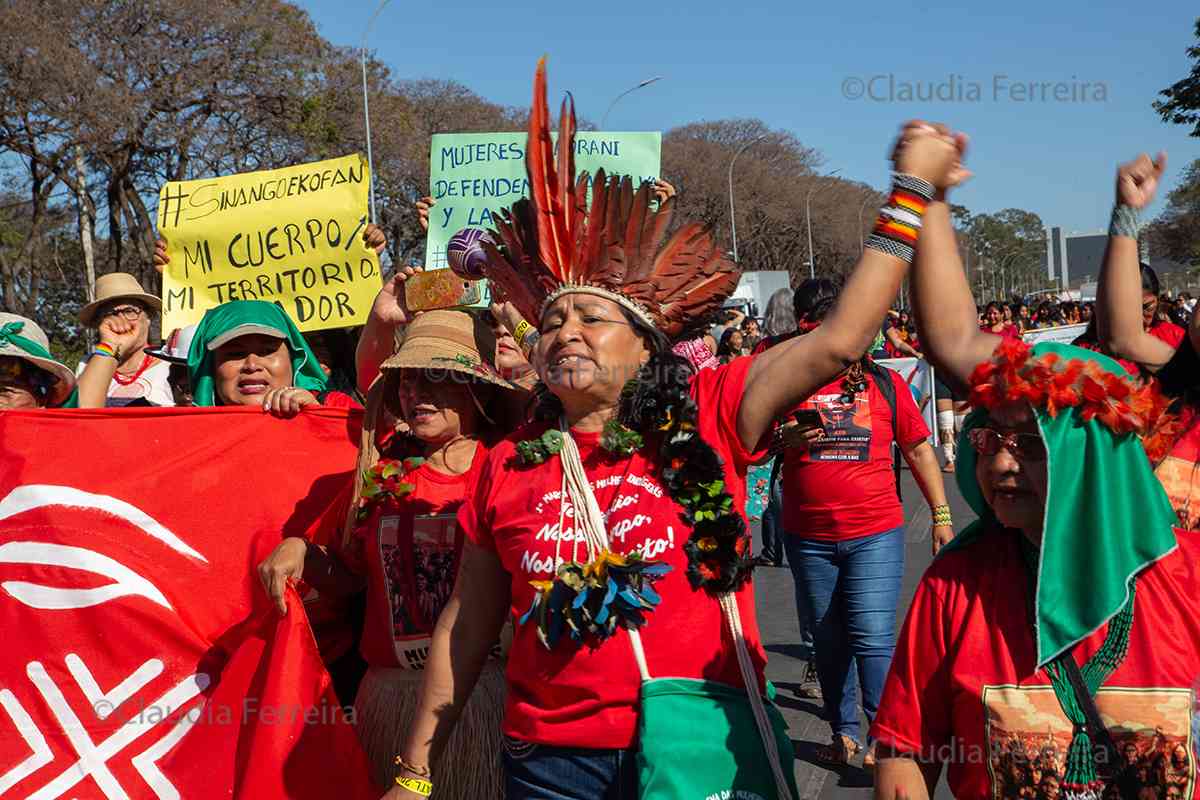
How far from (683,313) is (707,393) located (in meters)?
0.25

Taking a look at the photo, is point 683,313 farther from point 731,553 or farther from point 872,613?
point 872,613

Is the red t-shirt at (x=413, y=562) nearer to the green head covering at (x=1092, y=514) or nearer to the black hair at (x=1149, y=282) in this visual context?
the green head covering at (x=1092, y=514)

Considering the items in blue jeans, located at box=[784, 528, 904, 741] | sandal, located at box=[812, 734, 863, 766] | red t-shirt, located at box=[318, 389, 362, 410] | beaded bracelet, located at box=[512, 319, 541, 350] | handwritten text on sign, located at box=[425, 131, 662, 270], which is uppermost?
handwritten text on sign, located at box=[425, 131, 662, 270]

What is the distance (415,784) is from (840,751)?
292 centimetres

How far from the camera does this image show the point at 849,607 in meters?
5.11

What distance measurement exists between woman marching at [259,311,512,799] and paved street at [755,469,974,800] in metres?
2.15

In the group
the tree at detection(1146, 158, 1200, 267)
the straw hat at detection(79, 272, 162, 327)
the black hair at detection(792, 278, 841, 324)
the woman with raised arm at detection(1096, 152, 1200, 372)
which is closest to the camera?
the woman with raised arm at detection(1096, 152, 1200, 372)

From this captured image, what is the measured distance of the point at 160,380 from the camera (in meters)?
5.25

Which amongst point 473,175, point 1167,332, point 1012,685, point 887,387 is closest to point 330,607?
point 1012,685

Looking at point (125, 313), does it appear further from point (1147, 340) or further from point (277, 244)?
point (1147, 340)

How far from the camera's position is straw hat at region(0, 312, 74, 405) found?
4.16 metres

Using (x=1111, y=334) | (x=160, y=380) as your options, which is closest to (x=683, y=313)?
(x=1111, y=334)
